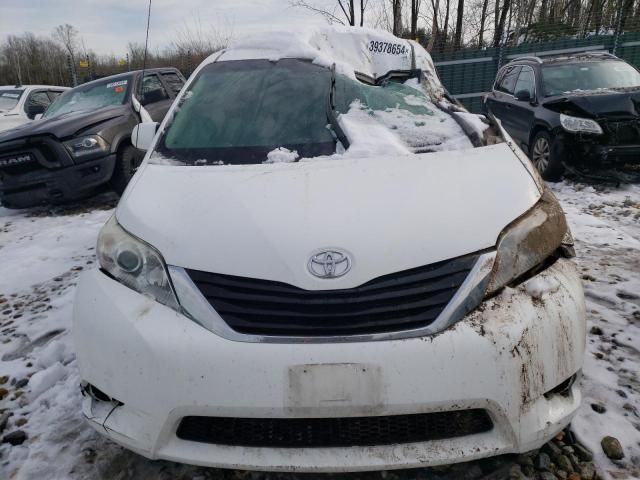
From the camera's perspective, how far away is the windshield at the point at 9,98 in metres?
8.85

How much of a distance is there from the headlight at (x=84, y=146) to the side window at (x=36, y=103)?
381 cm

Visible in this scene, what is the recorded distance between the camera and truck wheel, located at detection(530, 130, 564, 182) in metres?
5.78

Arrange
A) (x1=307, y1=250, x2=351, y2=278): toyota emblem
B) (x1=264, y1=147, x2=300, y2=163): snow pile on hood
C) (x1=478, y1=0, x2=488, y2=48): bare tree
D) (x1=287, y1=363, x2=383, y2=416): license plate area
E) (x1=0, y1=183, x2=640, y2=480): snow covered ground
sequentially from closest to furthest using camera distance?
(x1=287, y1=363, x2=383, y2=416): license plate area → (x1=307, y1=250, x2=351, y2=278): toyota emblem → (x1=0, y1=183, x2=640, y2=480): snow covered ground → (x1=264, y1=147, x2=300, y2=163): snow pile on hood → (x1=478, y1=0, x2=488, y2=48): bare tree

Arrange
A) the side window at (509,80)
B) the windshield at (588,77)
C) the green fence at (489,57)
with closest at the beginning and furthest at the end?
the windshield at (588,77) → the side window at (509,80) → the green fence at (489,57)

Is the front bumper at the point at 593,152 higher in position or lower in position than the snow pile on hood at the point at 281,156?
lower

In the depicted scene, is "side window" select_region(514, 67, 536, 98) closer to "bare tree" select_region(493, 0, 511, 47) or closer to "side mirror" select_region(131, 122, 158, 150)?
"side mirror" select_region(131, 122, 158, 150)

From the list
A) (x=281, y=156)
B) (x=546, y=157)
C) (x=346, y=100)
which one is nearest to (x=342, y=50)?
(x=346, y=100)

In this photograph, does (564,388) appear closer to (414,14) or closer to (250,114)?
(250,114)

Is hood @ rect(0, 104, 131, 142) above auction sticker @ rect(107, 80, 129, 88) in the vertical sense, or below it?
below

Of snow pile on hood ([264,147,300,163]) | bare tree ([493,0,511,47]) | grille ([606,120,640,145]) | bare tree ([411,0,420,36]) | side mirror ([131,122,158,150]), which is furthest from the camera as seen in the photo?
bare tree ([411,0,420,36])

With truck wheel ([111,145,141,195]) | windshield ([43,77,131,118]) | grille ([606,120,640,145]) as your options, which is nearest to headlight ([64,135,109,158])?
truck wheel ([111,145,141,195])

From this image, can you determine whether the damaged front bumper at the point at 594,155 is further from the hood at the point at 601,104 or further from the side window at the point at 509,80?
the side window at the point at 509,80

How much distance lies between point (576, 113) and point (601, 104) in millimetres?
283

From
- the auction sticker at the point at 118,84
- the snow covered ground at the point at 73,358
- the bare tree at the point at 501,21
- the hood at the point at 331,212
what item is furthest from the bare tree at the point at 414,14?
the hood at the point at 331,212
